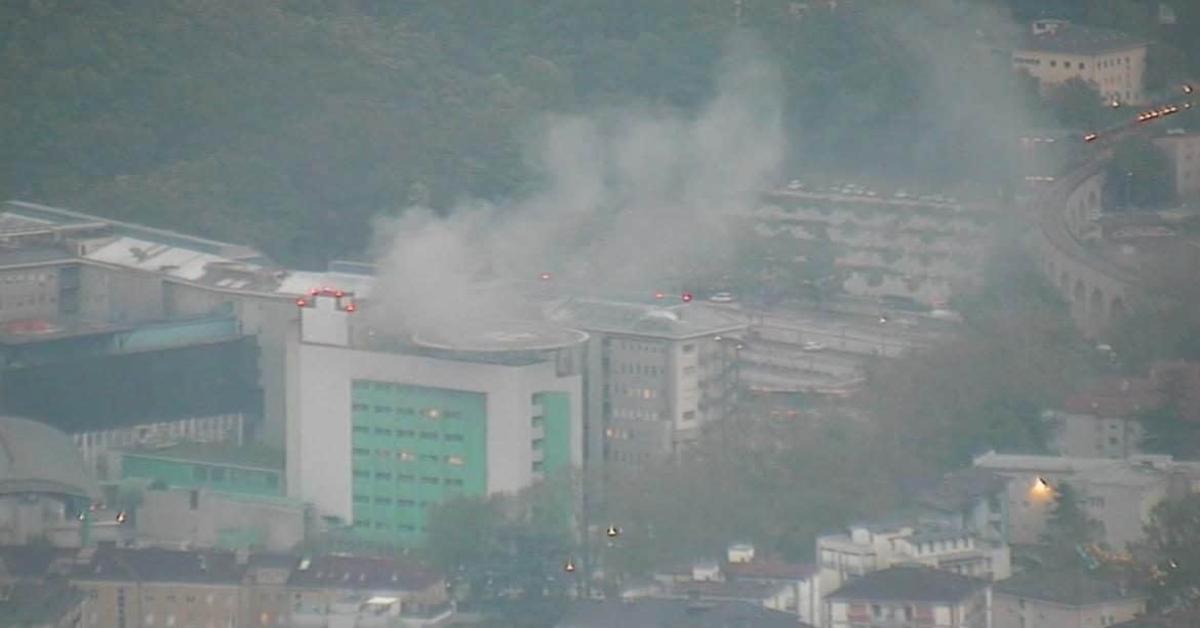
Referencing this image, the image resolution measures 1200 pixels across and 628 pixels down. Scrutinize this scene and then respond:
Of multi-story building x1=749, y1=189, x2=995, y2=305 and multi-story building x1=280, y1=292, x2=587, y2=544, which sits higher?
multi-story building x1=749, y1=189, x2=995, y2=305

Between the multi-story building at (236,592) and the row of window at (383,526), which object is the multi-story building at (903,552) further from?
the row of window at (383,526)

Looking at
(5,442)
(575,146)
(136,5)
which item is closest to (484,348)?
(5,442)

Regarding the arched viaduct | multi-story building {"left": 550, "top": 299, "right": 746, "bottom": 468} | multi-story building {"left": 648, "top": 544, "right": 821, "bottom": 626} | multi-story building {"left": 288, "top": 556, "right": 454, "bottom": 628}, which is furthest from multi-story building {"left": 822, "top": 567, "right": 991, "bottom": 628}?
the arched viaduct

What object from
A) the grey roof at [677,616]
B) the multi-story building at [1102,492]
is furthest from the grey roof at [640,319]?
the grey roof at [677,616]

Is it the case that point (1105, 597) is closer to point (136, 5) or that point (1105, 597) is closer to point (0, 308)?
point (0, 308)

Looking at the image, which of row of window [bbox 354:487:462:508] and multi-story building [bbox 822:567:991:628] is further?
row of window [bbox 354:487:462:508]

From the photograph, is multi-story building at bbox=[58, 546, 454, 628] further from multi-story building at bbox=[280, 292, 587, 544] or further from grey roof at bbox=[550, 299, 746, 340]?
grey roof at bbox=[550, 299, 746, 340]
